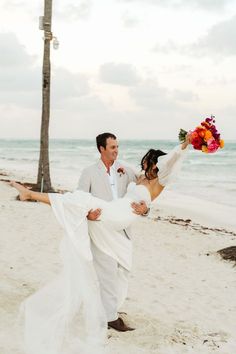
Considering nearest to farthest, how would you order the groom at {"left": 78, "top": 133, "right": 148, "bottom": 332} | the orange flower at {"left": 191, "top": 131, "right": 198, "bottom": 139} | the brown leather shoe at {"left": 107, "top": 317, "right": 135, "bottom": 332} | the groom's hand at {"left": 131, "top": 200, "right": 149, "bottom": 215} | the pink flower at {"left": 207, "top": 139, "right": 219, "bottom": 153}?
the pink flower at {"left": 207, "top": 139, "right": 219, "bottom": 153} < the orange flower at {"left": 191, "top": 131, "right": 198, "bottom": 139} < the groom's hand at {"left": 131, "top": 200, "right": 149, "bottom": 215} < the groom at {"left": 78, "top": 133, "right": 148, "bottom": 332} < the brown leather shoe at {"left": 107, "top": 317, "right": 135, "bottom": 332}

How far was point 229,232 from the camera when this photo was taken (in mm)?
13500

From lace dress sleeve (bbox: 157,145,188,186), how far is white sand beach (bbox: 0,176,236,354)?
5.88 ft

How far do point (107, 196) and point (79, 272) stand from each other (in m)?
0.87

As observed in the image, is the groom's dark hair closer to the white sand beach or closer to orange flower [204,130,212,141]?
orange flower [204,130,212,141]

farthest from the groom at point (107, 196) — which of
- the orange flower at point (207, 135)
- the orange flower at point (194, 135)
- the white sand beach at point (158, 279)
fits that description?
the orange flower at point (207, 135)

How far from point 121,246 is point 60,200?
2.91 feet

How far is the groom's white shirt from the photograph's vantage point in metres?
5.37

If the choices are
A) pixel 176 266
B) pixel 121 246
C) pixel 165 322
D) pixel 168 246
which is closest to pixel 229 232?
pixel 168 246

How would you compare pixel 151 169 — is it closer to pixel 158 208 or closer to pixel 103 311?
pixel 103 311

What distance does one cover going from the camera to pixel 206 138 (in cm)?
501

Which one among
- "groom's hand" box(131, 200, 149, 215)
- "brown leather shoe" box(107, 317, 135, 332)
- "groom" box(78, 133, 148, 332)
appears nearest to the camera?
"groom's hand" box(131, 200, 149, 215)

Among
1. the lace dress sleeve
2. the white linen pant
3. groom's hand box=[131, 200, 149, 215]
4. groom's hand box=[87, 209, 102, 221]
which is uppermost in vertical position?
the lace dress sleeve

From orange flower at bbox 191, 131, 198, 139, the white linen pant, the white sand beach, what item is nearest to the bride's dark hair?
orange flower at bbox 191, 131, 198, 139

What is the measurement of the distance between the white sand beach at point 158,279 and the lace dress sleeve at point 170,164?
179 centimetres
